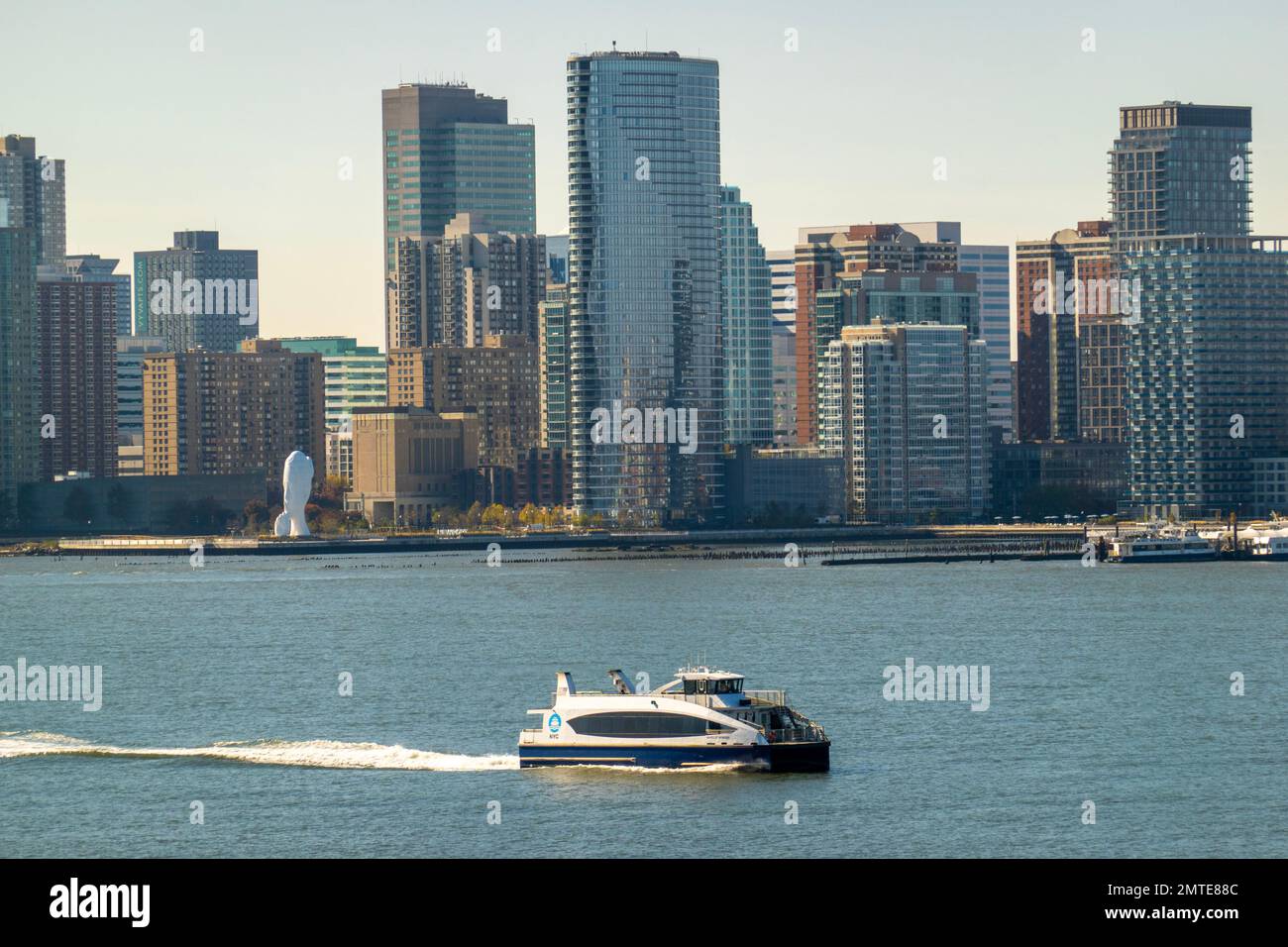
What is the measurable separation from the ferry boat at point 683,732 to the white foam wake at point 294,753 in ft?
6.10

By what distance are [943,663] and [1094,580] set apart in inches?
3054

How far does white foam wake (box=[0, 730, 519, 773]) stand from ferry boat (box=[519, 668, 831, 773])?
1.86 metres

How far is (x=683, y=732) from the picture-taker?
2363 inches

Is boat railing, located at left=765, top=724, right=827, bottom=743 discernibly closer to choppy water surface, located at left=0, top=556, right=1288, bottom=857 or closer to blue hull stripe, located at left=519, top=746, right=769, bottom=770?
blue hull stripe, located at left=519, top=746, right=769, bottom=770

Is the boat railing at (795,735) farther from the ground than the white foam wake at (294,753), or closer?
farther from the ground

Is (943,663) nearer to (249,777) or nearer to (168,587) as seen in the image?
(249,777)

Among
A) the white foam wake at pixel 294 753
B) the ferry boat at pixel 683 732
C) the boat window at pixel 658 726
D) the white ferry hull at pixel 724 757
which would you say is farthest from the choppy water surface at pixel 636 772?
the boat window at pixel 658 726

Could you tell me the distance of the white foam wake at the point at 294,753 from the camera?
62062 millimetres

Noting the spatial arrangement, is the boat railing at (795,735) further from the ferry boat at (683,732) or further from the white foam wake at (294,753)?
the white foam wake at (294,753)

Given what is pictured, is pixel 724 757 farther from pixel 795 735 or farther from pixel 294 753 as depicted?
pixel 294 753

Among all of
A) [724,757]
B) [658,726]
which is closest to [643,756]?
[658,726]

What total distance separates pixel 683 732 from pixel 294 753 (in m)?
12.0
